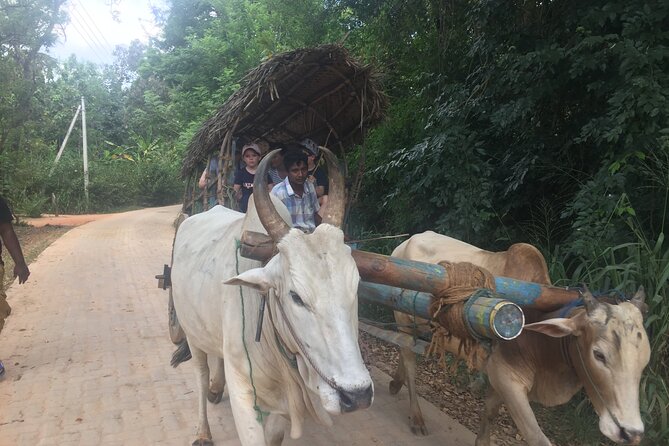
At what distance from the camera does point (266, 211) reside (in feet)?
6.84

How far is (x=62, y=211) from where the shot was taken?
2306 centimetres

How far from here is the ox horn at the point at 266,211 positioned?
2051 millimetres

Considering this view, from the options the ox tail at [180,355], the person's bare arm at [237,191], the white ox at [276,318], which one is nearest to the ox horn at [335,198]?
the white ox at [276,318]

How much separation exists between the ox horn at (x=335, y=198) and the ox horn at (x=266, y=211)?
0.22 metres

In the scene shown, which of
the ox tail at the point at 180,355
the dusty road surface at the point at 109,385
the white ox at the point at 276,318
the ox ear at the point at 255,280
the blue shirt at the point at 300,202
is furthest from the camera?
the blue shirt at the point at 300,202

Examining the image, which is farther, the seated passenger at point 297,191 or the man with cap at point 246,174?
the man with cap at point 246,174

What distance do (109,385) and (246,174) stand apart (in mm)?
2181

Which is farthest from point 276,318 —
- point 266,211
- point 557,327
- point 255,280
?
point 557,327

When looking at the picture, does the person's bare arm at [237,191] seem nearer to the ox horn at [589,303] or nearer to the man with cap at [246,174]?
the man with cap at [246,174]

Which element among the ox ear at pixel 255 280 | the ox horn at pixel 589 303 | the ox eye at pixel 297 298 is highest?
the ox ear at pixel 255 280

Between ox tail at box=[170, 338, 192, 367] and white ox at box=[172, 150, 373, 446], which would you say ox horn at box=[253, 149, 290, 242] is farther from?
ox tail at box=[170, 338, 192, 367]

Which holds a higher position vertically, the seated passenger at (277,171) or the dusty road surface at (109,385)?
the seated passenger at (277,171)

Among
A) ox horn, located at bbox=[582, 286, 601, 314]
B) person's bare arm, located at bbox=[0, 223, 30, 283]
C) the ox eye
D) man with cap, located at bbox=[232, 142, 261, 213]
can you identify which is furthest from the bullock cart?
person's bare arm, located at bbox=[0, 223, 30, 283]

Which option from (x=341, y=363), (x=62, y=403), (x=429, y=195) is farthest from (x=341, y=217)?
(x=429, y=195)
